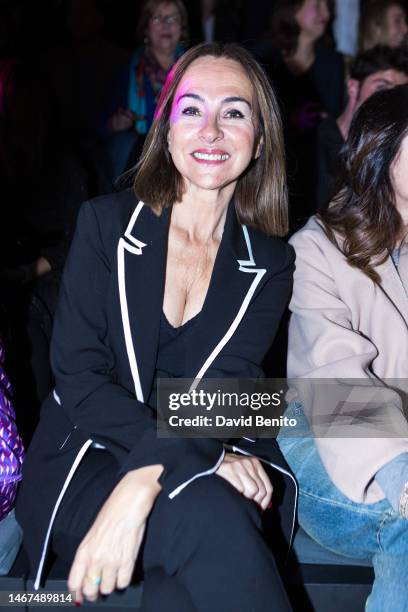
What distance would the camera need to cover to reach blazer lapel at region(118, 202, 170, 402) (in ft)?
5.48

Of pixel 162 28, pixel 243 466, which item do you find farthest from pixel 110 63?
pixel 243 466

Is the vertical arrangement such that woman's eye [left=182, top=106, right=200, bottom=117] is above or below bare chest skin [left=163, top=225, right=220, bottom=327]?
above

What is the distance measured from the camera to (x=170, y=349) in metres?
1.73

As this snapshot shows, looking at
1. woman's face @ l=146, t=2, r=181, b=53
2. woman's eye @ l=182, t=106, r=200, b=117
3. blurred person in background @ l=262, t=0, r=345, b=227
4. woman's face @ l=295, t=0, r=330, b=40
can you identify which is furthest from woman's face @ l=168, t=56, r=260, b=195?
woman's face @ l=295, t=0, r=330, b=40

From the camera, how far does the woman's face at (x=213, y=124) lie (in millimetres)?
1738

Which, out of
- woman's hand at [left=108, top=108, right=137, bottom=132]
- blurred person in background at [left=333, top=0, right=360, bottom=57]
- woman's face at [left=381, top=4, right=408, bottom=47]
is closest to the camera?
woman's hand at [left=108, top=108, right=137, bottom=132]

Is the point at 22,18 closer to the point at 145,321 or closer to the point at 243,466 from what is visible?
the point at 145,321

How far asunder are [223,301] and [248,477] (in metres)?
0.38

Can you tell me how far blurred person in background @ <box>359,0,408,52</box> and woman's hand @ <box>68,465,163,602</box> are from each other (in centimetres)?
311

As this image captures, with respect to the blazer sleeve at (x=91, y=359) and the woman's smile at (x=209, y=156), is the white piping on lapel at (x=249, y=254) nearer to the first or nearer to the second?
the woman's smile at (x=209, y=156)

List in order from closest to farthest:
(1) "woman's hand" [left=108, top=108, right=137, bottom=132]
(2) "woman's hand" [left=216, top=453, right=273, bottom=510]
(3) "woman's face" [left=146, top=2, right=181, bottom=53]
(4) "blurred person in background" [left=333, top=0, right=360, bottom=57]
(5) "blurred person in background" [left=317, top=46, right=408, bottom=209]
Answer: (2) "woman's hand" [left=216, top=453, right=273, bottom=510] < (5) "blurred person in background" [left=317, top=46, right=408, bottom=209] < (1) "woman's hand" [left=108, top=108, right=137, bottom=132] < (3) "woman's face" [left=146, top=2, right=181, bottom=53] < (4) "blurred person in background" [left=333, top=0, right=360, bottom=57]

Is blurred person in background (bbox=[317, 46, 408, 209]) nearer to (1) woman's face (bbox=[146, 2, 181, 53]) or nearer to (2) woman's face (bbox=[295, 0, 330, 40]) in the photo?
(2) woman's face (bbox=[295, 0, 330, 40])

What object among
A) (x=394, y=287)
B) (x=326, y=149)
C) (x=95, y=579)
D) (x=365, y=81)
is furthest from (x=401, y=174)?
(x=326, y=149)

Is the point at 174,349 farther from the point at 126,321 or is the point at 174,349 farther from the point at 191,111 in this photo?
the point at 191,111
